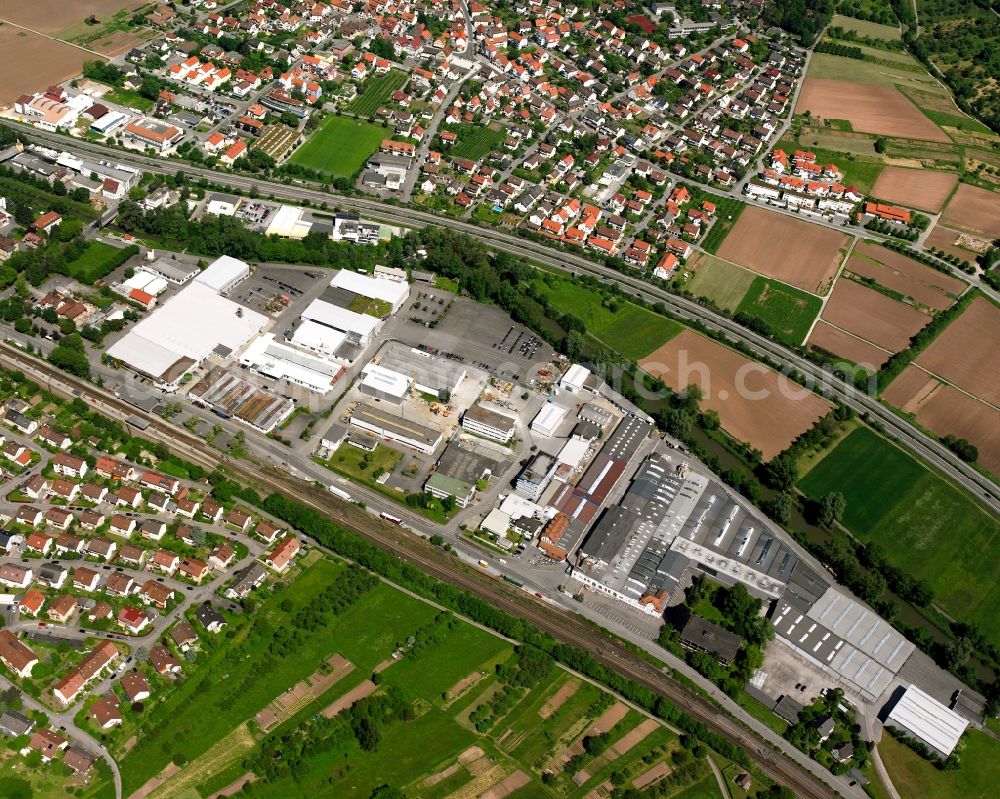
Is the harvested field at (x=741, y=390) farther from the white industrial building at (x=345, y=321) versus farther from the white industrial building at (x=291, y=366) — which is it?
the white industrial building at (x=291, y=366)

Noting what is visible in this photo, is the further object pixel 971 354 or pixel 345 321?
pixel 971 354

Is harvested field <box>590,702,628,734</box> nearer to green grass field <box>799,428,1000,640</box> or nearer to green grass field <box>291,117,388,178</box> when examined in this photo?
→ green grass field <box>799,428,1000,640</box>

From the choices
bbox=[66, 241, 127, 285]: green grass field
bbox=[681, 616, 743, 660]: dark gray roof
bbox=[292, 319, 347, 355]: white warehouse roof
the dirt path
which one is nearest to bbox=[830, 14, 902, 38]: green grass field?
bbox=[292, 319, 347, 355]: white warehouse roof

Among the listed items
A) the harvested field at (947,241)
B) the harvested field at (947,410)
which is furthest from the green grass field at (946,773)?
the harvested field at (947,241)

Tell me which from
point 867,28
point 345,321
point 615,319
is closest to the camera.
Result: point 345,321

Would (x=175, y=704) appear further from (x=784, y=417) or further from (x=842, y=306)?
(x=842, y=306)

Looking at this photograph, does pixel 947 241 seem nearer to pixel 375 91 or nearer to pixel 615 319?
pixel 615 319

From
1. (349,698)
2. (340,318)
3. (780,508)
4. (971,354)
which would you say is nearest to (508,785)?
(349,698)
